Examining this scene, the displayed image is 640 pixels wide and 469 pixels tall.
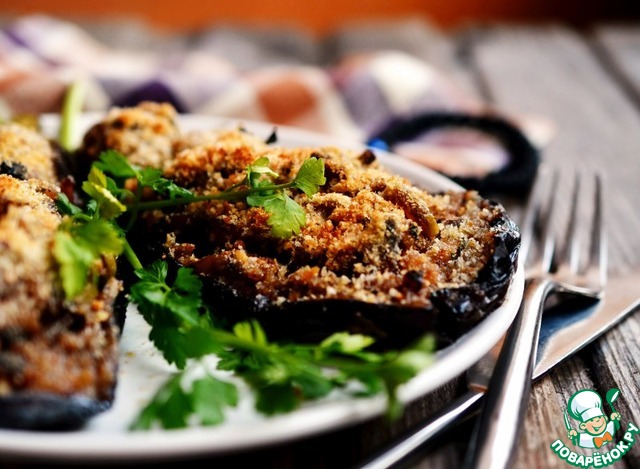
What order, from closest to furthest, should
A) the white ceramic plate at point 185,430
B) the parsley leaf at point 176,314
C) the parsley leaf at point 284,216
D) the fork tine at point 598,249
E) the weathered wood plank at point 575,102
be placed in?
the white ceramic plate at point 185,430 → the parsley leaf at point 176,314 → the parsley leaf at point 284,216 → the fork tine at point 598,249 → the weathered wood plank at point 575,102

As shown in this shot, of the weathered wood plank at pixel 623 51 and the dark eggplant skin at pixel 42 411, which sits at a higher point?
the weathered wood plank at pixel 623 51

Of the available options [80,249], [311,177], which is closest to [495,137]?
[311,177]

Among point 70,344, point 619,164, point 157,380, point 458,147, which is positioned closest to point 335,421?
point 157,380

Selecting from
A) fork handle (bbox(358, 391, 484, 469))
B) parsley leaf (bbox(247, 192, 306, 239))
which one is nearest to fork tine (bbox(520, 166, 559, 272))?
fork handle (bbox(358, 391, 484, 469))

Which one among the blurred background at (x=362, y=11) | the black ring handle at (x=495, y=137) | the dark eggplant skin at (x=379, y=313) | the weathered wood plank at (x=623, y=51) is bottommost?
the dark eggplant skin at (x=379, y=313)

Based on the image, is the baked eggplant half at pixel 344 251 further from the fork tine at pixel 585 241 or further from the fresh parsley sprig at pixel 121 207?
the fork tine at pixel 585 241

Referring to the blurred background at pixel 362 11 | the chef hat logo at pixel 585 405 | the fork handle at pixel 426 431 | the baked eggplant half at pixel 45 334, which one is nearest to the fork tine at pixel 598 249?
the chef hat logo at pixel 585 405

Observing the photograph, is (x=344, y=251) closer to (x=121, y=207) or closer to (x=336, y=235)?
(x=336, y=235)
